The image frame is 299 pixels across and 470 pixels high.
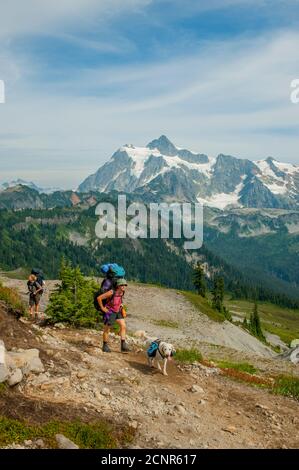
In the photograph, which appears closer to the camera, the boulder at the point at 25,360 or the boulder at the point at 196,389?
the boulder at the point at 25,360

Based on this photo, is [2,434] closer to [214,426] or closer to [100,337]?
[214,426]

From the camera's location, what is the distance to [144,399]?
1599 centimetres

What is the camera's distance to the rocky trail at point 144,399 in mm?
13492

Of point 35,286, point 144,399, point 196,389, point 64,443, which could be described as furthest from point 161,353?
point 35,286

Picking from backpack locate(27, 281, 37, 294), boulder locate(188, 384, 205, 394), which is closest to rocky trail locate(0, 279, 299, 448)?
boulder locate(188, 384, 205, 394)

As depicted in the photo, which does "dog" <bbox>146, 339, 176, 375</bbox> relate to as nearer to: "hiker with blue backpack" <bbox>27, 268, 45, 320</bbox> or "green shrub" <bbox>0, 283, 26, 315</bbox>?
"green shrub" <bbox>0, 283, 26, 315</bbox>

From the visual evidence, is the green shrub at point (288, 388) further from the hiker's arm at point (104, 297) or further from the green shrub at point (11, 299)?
the green shrub at point (11, 299)

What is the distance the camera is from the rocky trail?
13.5 meters

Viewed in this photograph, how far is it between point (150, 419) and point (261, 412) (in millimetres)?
4741

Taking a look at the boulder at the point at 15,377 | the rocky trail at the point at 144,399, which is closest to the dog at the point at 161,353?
the rocky trail at the point at 144,399
